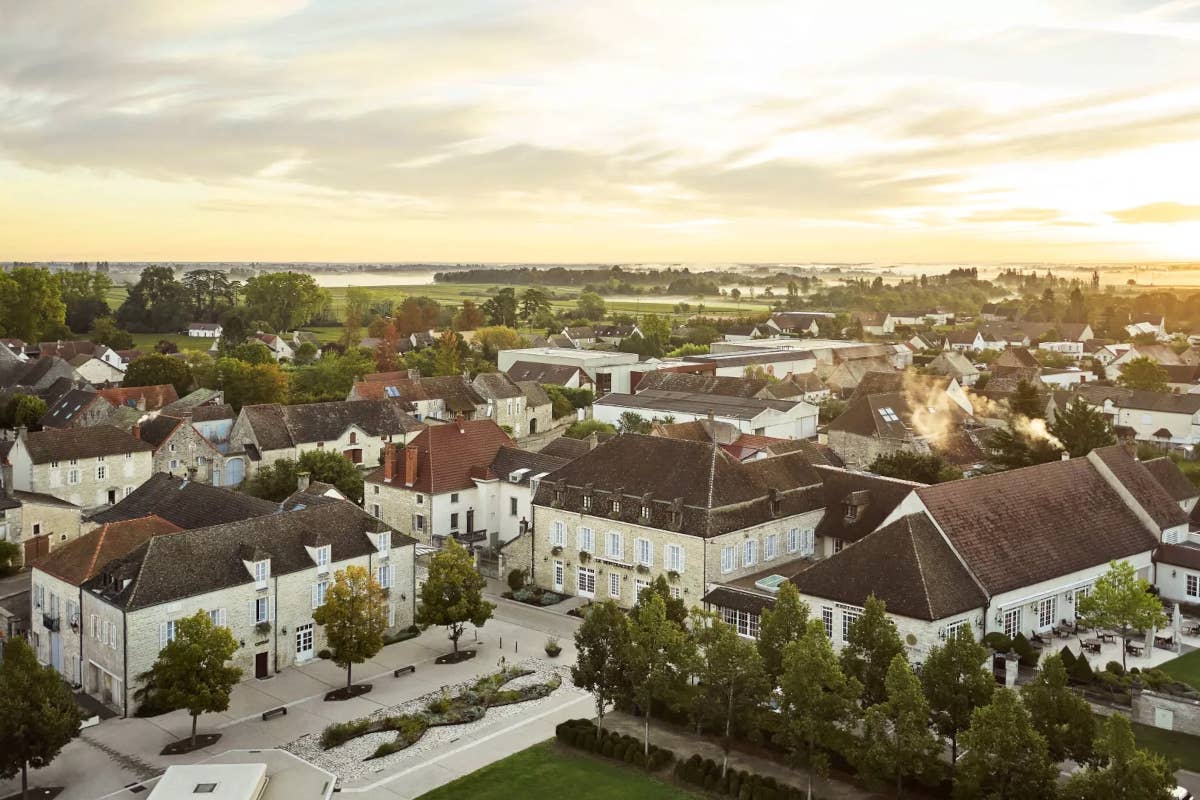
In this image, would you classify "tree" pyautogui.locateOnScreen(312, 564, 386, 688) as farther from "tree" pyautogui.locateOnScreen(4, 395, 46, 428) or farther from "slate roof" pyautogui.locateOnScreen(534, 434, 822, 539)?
"tree" pyautogui.locateOnScreen(4, 395, 46, 428)

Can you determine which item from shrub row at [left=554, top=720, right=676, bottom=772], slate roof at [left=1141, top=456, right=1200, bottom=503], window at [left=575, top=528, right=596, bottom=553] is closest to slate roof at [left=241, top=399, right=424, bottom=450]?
window at [left=575, top=528, right=596, bottom=553]

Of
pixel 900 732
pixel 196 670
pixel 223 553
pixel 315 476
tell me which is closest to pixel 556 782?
pixel 900 732

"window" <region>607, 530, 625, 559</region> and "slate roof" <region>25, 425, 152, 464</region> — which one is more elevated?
"slate roof" <region>25, 425, 152, 464</region>

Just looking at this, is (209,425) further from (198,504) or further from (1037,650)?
(1037,650)

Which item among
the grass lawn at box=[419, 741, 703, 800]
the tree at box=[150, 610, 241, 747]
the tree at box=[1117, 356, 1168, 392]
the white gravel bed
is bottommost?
the white gravel bed

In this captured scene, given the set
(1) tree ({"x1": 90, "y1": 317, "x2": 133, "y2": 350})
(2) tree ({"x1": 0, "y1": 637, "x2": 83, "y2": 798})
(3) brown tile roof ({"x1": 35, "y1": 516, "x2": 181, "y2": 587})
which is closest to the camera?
(2) tree ({"x1": 0, "y1": 637, "x2": 83, "y2": 798})

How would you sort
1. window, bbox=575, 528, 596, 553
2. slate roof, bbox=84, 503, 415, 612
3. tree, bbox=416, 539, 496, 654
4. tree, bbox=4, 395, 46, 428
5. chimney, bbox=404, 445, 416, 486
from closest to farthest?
slate roof, bbox=84, 503, 415, 612 → tree, bbox=416, 539, 496, 654 → window, bbox=575, 528, 596, 553 → chimney, bbox=404, 445, 416, 486 → tree, bbox=4, 395, 46, 428
